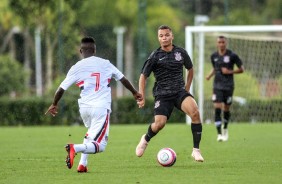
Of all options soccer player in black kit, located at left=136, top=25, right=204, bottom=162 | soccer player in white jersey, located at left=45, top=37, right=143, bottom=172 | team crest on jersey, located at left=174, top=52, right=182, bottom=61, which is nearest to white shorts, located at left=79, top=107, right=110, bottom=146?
soccer player in white jersey, located at left=45, top=37, right=143, bottom=172

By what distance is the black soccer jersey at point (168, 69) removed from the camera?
47.2ft

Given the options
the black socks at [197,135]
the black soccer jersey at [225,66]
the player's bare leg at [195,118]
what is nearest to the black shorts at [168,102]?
the player's bare leg at [195,118]

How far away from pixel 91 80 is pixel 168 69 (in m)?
2.03

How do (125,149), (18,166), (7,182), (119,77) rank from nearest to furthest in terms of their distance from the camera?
(7,182), (119,77), (18,166), (125,149)

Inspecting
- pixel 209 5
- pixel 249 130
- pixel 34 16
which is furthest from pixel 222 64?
pixel 209 5

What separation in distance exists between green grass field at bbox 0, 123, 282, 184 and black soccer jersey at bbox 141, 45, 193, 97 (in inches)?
45.6

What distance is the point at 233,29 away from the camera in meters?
26.3

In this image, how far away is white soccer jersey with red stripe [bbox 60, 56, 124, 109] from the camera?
12.7 m

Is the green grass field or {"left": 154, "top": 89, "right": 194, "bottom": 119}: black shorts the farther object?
{"left": 154, "top": 89, "right": 194, "bottom": 119}: black shorts

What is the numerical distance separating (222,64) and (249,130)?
12.2ft

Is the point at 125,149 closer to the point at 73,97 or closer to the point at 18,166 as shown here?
the point at 18,166

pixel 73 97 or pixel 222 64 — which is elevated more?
pixel 222 64

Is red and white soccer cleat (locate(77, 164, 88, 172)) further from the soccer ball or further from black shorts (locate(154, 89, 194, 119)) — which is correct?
Answer: black shorts (locate(154, 89, 194, 119))

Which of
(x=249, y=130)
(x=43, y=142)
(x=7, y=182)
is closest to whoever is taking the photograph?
(x=7, y=182)
